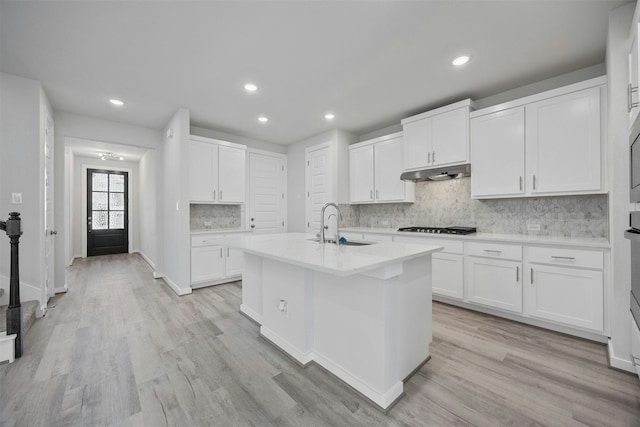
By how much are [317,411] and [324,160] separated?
3.89 metres

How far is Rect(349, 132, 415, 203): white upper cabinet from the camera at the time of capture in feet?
13.1

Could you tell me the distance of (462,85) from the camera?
3.00m

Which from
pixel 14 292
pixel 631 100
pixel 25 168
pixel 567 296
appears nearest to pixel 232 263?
pixel 14 292

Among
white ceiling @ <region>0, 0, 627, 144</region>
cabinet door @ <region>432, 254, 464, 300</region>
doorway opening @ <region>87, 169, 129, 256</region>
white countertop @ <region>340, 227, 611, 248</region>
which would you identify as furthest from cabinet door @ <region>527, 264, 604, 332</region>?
doorway opening @ <region>87, 169, 129, 256</region>

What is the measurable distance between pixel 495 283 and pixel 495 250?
0.36 meters

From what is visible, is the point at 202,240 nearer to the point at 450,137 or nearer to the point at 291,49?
the point at 291,49

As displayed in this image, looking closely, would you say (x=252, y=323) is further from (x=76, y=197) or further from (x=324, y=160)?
(x=76, y=197)

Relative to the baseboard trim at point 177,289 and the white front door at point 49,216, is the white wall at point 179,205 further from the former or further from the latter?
the white front door at point 49,216

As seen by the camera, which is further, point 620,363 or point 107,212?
point 107,212

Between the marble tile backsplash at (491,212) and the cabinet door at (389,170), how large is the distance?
347 millimetres

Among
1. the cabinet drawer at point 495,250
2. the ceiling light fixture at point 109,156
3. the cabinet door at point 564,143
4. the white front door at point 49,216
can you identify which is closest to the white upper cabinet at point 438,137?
the cabinet door at point 564,143

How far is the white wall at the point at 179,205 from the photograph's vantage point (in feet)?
12.1

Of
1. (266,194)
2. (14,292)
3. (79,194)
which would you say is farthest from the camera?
→ (79,194)

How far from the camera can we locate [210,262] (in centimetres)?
403
